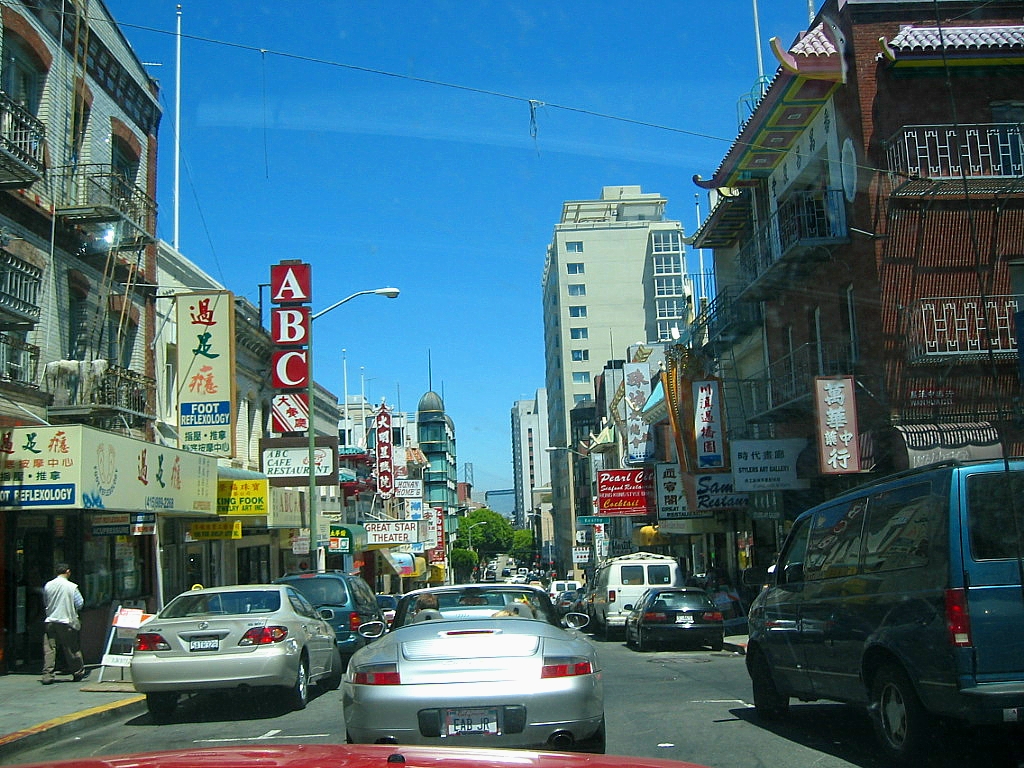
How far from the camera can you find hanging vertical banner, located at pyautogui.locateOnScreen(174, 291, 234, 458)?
2325 cm

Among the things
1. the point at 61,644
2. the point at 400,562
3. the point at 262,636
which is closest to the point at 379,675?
the point at 262,636

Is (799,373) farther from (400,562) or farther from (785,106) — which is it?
(400,562)

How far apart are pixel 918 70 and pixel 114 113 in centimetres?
1664

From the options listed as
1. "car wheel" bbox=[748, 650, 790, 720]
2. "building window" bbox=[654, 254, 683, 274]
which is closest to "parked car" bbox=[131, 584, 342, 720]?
"car wheel" bbox=[748, 650, 790, 720]

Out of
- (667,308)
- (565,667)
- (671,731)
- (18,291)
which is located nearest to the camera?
(565,667)

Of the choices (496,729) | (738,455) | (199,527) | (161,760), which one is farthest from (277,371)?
(161,760)

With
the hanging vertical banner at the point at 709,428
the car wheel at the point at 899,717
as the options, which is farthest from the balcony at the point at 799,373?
the car wheel at the point at 899,717

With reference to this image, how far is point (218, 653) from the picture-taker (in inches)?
476

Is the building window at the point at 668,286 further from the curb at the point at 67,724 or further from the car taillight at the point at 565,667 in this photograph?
the car taillight at the point at 565,667

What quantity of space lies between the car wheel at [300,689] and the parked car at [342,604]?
4342 mm

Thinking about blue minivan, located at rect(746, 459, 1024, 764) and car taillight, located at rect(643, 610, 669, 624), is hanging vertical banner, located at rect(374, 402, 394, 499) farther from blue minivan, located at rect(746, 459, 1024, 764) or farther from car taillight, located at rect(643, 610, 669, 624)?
blue minivan, located at rect(746, 459, 1024, 764)

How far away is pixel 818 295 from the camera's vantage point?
23859mm

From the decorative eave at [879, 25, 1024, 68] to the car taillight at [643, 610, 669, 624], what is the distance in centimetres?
1186

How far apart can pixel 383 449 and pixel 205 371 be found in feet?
115
